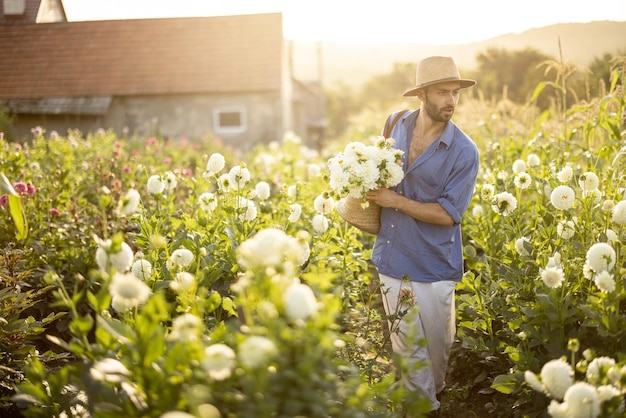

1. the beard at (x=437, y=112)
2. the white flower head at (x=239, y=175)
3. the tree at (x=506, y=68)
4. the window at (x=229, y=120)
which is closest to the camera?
the beard at (x=437, y=112)

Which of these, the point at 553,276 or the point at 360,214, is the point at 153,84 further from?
the point at 553,276

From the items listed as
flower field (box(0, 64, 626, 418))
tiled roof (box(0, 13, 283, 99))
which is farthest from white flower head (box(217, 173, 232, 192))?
tiled roof (box(0, 13, 283, 99))

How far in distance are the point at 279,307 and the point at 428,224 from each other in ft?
6.63

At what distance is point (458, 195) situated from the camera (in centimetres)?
335

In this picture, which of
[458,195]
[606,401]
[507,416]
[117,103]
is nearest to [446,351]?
[507,416]

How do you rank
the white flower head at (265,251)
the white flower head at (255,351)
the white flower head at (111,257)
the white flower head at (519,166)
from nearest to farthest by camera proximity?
the white flower head at (255,351), the white flower head at (265,251), the white flower head at (111,257), the white flower head at (519,166)

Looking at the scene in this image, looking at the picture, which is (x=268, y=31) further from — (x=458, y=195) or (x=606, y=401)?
(x=606, y=401)

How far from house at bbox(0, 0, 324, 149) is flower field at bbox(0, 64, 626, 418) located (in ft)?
49.8

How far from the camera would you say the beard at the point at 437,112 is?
11.2ft

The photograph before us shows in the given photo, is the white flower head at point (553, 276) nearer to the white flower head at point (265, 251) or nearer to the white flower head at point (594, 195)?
the white flower head at point (594, 195)

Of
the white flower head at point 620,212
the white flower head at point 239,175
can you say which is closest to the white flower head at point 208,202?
the white flower head at point 239,175

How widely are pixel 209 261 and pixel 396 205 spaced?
3.39 ft

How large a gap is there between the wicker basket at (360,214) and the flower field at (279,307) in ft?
0.37

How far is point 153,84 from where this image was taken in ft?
70.6
